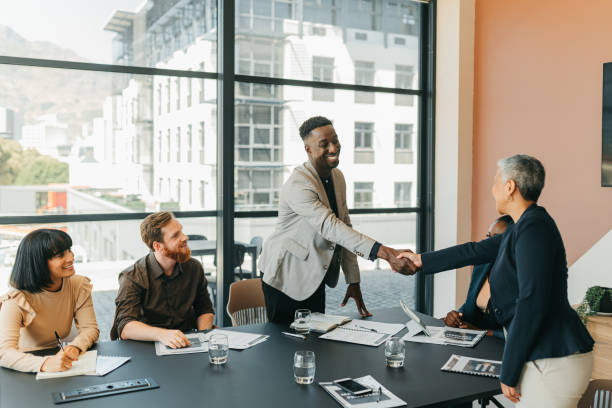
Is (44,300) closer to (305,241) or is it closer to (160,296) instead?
(160,296)

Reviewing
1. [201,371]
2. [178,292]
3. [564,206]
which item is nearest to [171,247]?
[178,292]

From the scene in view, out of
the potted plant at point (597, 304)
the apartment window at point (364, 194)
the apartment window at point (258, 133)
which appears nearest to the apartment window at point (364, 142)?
the apartment window at point (364, 194)

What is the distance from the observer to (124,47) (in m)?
3.89

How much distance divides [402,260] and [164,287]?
120cm

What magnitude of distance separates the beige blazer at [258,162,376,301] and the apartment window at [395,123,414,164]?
211 centimetres

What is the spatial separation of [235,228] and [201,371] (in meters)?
2.34

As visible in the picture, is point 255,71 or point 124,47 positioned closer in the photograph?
point 124,47

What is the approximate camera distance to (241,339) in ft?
7.63

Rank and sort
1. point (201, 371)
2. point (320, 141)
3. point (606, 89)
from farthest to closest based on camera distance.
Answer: point (606, 89), point (320, 141), point (201, 371)

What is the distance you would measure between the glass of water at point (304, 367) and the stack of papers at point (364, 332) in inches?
19.2

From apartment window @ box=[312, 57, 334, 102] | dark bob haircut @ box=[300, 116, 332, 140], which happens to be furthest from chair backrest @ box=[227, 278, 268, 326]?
apartment window @ box=[312, 57, 334, 102]

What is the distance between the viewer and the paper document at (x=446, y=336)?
2.30 m

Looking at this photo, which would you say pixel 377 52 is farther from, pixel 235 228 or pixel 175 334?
pixel 175 334

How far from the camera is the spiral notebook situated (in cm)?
196
